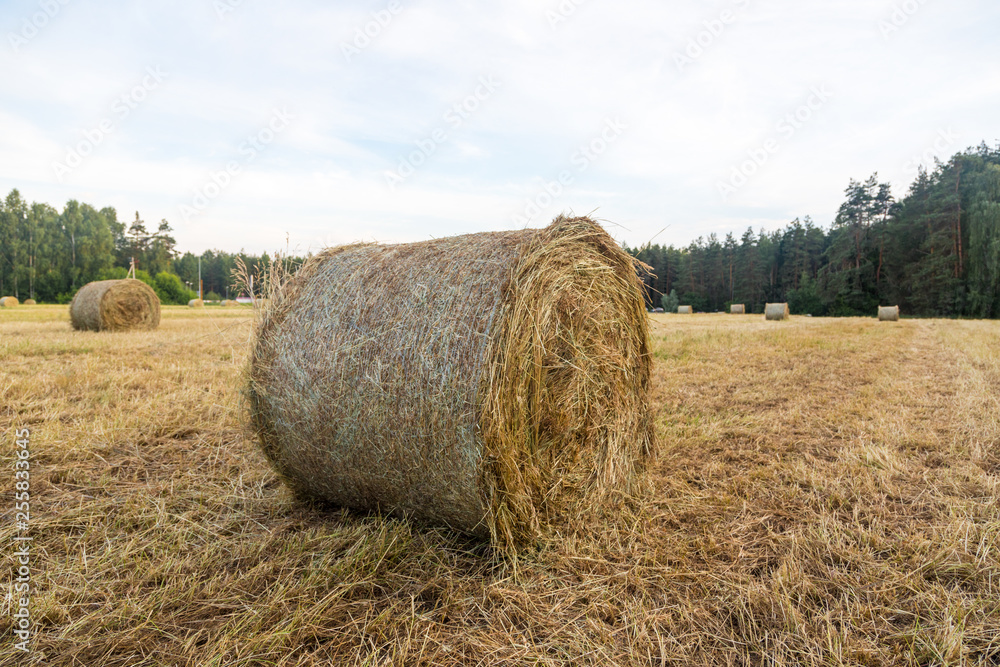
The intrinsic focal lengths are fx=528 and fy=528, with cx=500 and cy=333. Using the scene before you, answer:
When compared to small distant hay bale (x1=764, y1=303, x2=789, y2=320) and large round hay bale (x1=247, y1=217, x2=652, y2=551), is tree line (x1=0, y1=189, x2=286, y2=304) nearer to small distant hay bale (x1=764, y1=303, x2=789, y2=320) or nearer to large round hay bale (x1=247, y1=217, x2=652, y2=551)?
small distant hay bale (x1=764, y1=303, x2=789, y2=320)

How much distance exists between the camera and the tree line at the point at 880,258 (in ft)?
120

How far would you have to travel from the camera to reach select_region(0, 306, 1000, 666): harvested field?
6.91 feet

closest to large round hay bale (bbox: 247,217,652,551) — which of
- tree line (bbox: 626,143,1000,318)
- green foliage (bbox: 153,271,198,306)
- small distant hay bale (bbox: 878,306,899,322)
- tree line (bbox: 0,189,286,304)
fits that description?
tree line (bbox: 626,143,1000,318)

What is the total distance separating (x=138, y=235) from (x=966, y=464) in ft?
275

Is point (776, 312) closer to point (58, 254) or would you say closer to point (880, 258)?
point (880, 258)

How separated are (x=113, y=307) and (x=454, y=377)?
44.3 ft

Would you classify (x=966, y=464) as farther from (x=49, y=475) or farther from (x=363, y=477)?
(x=49, y=475)

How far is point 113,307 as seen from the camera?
1269 centimetres

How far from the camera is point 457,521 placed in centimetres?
290

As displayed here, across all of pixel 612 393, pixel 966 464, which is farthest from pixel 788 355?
pixel 612 393

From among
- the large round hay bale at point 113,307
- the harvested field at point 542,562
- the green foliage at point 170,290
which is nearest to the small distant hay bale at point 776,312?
the harvested field at point 542,562

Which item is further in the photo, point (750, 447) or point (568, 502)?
point (750, 447)

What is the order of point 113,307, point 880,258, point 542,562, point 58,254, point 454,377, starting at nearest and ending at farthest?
1. point 454,377
2. point 542,562
3. point 113,307
4. point 880,258
5. point 58,254
